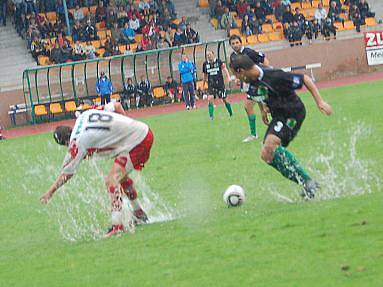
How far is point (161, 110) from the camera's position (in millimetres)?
33375

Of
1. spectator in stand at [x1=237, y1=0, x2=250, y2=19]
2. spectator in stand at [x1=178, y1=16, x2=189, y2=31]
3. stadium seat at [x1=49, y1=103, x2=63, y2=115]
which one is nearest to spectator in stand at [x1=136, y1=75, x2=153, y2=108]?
stadium seat at [x1=49, y1=103, x2=63, y2=115]

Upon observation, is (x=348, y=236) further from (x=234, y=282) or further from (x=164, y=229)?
(x=164, y=229)

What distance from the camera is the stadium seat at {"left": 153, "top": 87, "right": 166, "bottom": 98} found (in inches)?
1430

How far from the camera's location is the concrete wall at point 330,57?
37469 mm

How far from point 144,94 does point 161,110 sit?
2682 millimetres

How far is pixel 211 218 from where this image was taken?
34.0 ft

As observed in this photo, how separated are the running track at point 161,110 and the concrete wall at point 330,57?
3.63ft

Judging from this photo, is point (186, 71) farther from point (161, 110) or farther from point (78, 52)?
point (78, 52)

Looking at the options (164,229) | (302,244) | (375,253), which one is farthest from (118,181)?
(375,253)

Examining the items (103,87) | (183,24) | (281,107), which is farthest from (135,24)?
(281,107)

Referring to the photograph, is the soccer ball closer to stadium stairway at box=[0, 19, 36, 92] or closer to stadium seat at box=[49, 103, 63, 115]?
stadium seat at box=[49, 103, 63, 115]

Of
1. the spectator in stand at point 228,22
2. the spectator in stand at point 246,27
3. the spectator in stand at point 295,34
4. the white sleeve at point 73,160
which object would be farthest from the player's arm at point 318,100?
the spectator in stand at point 228,22

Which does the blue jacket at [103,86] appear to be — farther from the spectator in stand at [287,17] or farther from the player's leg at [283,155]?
the player's leg at [283,155]

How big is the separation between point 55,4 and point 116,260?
1335 inches
